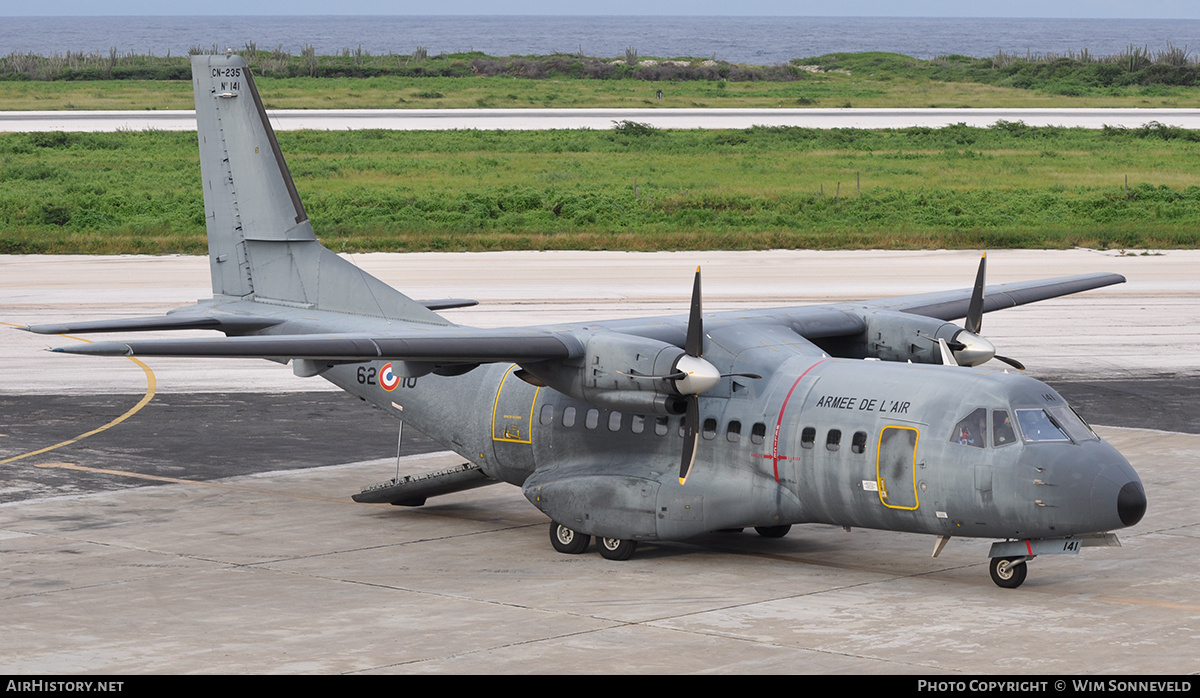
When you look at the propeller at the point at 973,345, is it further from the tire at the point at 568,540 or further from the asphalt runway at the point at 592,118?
the asphalt runway at the point at 592,118

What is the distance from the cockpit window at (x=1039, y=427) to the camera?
17172 mm

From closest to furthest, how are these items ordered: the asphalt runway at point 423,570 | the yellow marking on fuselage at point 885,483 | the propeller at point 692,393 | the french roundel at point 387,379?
the asphalt runway at point 423,570
the yellow marking on fuselage at point 885,483
the propeller at point 692,393
the french roundel at point 387,379

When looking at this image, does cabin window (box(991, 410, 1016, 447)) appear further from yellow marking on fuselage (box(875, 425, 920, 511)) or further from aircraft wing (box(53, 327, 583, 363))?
aircraft wing (box(53, 327, 583, 363))

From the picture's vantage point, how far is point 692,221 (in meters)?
63.1

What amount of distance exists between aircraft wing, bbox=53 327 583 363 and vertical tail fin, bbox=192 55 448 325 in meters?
5.43


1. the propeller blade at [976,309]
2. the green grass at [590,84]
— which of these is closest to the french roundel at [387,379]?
the propeller blade at [976,309]

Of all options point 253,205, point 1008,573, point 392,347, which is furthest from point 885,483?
A: point 253,205

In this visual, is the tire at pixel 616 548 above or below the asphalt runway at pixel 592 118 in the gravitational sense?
below

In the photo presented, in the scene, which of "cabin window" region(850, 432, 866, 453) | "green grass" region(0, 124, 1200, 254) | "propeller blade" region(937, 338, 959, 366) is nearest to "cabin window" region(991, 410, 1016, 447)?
"cabin window" region(850, 432, 866, 453)

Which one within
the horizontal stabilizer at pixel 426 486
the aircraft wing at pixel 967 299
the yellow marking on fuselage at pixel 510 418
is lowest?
the horizontal stabilizer at pixel 426 486

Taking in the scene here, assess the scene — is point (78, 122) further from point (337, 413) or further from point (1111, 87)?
point (1111, 87)

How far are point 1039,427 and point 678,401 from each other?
183 inches

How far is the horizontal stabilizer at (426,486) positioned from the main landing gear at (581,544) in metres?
2.27

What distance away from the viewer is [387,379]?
23094 millimetres
